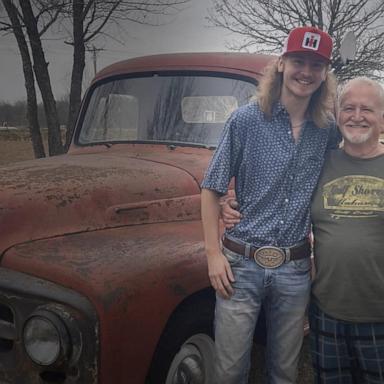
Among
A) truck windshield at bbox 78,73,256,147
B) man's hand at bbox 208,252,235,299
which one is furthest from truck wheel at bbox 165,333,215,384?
truck windshield at bbox 78,73,256,147

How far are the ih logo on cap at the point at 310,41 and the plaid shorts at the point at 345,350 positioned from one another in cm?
108

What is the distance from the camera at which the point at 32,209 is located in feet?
7.97

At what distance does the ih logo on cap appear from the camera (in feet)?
6.86

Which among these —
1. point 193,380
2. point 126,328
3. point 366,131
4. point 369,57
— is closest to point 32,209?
point 126,328

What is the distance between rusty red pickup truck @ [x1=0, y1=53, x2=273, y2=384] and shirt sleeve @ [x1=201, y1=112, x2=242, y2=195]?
433 mm

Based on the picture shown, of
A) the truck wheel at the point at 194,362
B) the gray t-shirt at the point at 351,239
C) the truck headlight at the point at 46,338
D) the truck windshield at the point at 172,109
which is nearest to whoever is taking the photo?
the truck headlight at the point at 46,338

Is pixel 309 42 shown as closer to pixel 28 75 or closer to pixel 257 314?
pixel 257 314

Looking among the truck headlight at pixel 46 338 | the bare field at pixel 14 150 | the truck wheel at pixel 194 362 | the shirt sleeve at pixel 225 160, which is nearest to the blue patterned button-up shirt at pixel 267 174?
the shirt sleeve at pixel 225 160

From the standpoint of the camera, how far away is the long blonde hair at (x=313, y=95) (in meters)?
2.17

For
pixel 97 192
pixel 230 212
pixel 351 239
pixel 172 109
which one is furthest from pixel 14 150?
pixel 351 239

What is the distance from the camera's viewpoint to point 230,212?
218 cm

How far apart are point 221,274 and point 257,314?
0.25 metres

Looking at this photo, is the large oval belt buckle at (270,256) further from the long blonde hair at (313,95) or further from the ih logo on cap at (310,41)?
the ih logo on cap at (310,41)

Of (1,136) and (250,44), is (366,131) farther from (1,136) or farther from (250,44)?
(1,136)
